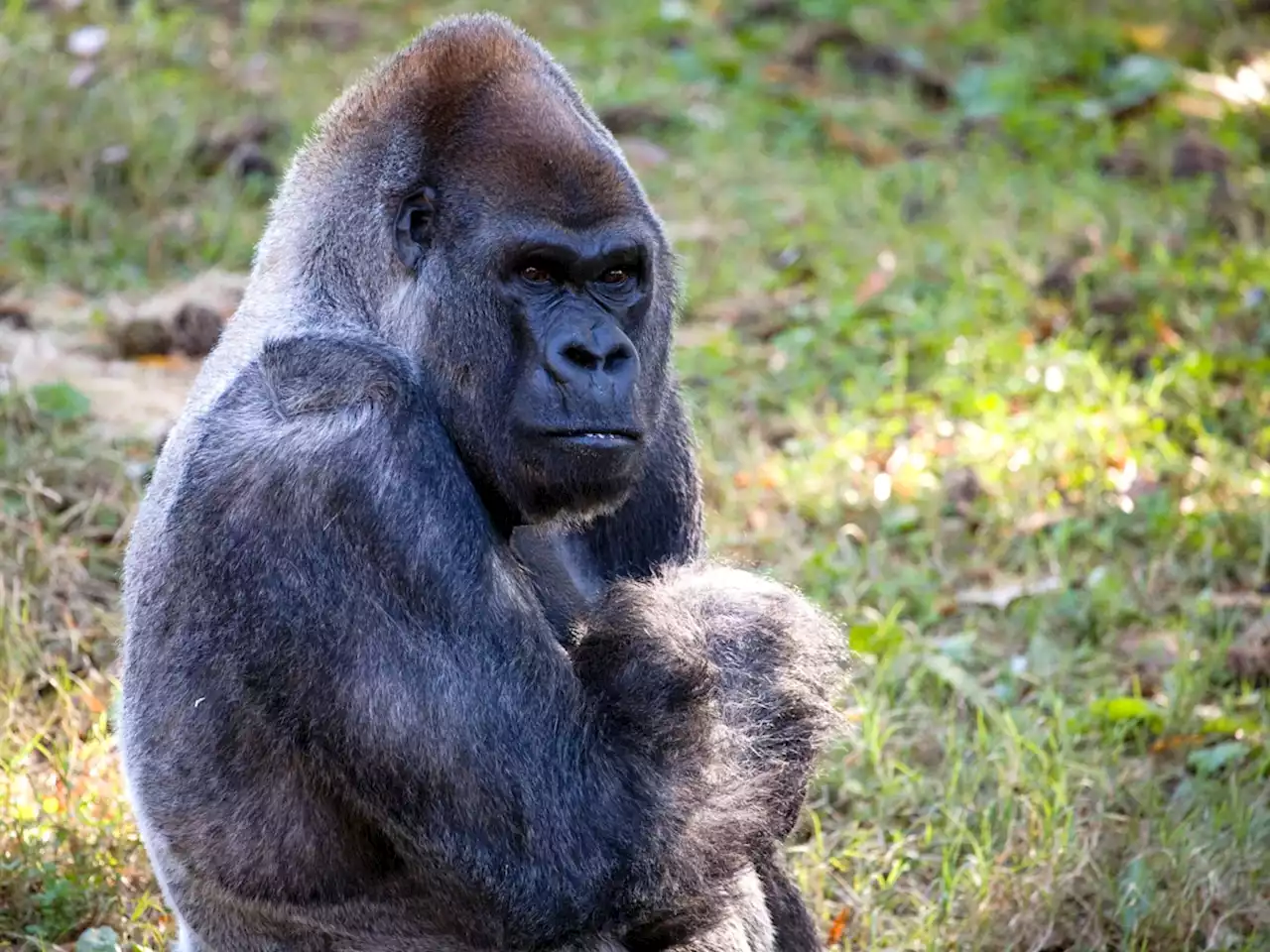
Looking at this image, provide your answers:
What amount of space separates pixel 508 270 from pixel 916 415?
139 inches

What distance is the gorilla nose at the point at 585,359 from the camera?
3344 mm

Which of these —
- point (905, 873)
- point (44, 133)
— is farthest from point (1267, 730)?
point (44, 133)

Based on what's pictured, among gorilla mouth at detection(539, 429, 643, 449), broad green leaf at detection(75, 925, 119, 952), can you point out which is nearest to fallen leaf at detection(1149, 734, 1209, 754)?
gorilla mouth at detection(539, 429, 643, 449)

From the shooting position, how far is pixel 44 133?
314 inches

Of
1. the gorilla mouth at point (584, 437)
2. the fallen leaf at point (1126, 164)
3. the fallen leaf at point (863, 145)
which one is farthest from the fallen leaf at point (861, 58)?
the gorilla mouth at point (584, 437)

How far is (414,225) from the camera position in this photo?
3465mm

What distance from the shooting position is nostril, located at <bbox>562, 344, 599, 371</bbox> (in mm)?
3348

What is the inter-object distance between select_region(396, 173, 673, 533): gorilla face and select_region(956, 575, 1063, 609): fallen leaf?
8.08 ft

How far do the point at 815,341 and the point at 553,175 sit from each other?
3.83 m

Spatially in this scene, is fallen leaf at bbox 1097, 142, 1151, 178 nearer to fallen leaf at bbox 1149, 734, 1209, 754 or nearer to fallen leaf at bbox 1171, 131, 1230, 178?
fallen leaf at bbox 1171, 131, 1230, 178

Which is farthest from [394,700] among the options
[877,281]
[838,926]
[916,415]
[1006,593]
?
[877,281]

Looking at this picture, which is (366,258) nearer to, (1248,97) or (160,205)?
(160,205)

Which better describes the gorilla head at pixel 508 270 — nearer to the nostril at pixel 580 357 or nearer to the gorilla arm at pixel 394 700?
the nostril at pixel 580 357

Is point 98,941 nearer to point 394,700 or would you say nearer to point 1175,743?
point 394,700
